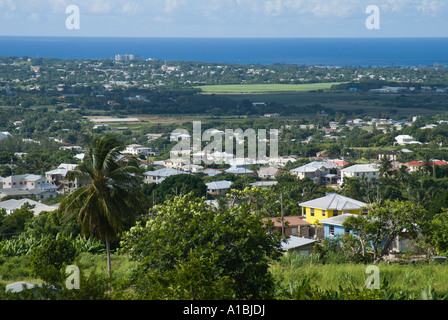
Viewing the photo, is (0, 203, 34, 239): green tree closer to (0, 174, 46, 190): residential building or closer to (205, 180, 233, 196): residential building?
(205, 180, 233, 196): residential building

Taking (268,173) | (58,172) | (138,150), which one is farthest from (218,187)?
(138,150)

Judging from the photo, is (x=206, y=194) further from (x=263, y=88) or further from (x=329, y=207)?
(x=263, y=88)

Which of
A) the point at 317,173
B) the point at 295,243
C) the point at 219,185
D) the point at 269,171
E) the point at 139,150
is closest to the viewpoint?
the point at 295,243

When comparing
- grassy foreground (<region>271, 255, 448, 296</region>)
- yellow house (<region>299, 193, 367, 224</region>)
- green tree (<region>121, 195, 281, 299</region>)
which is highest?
green tree (<region>121, 195, 281, 299</region>)

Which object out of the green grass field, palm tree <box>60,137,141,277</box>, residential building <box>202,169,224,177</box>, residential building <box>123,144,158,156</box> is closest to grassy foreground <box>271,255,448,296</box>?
palm tree <box>60,137,141,277</box>

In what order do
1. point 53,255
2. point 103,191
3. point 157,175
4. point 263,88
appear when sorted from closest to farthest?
point 103,191
point 53,255
point 157,175
point 263,88
